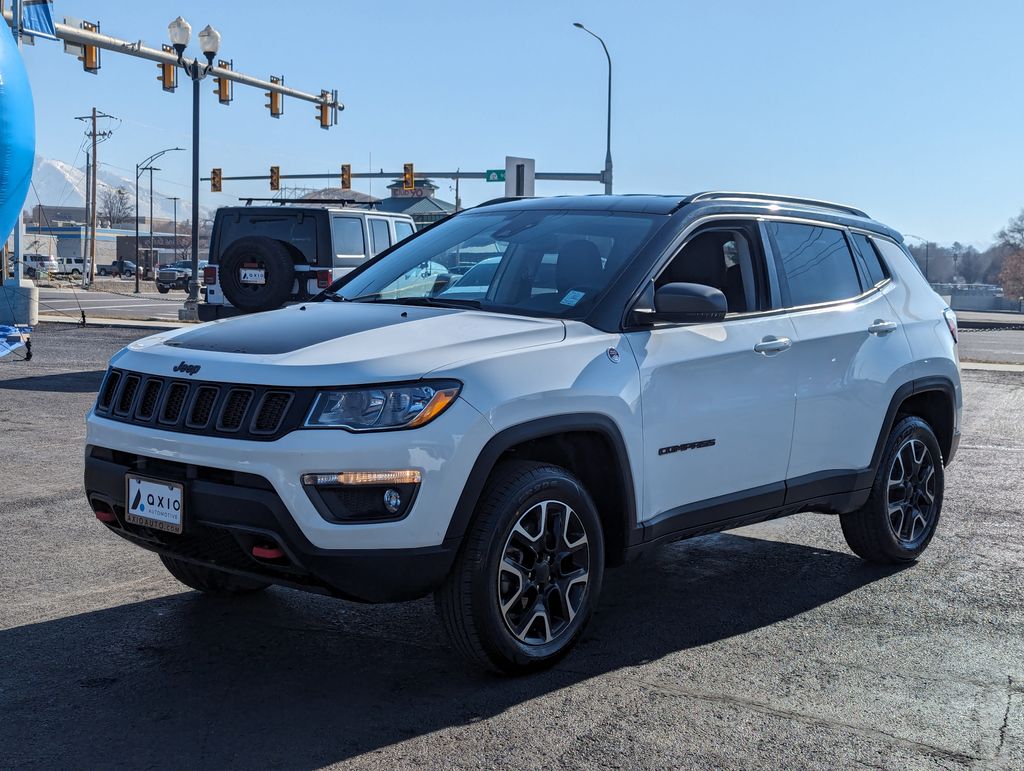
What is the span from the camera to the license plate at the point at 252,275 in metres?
14.6

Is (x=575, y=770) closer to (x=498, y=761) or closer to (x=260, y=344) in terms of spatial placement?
(x=498, y=761)

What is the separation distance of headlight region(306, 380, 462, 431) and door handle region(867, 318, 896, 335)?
2.88 metres

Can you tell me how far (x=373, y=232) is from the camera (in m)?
16.9

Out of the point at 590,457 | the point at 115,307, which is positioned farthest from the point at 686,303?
the point at 115,307

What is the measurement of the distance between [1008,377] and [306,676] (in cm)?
1675

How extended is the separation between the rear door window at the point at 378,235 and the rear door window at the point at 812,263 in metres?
11.0

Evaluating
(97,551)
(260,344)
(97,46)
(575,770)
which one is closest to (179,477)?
(260,344)

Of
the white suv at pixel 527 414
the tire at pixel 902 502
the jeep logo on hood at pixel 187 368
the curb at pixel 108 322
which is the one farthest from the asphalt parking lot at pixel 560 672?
the curb at pixel 108 322

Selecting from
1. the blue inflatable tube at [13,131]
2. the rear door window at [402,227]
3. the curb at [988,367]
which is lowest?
the curb at [988,367]

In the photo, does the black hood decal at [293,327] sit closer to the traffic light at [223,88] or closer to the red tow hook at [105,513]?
the red tow hook at [105,513]

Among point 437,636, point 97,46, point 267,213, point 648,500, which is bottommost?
point 437,636

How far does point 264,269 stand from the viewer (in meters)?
14.5

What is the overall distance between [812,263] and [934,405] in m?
1.37

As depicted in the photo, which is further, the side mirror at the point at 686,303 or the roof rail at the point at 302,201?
the roof rail at the point at 302,201
